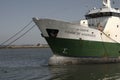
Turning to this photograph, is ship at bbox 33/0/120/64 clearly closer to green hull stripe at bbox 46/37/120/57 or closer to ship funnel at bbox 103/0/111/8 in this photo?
green hull stripe at bbox 46/37/120/57

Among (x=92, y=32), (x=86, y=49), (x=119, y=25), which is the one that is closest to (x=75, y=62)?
(x=86, y=49)

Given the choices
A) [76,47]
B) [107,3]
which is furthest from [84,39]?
[107,3]

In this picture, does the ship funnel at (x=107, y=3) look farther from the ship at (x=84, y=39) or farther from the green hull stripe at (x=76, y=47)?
the green hull stripe at (x=76, y=47)

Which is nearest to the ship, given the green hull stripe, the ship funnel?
the green hull stripe

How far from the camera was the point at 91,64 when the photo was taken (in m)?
29.8

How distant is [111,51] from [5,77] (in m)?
14.4

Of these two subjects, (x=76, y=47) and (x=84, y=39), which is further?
(x=84, y=39)

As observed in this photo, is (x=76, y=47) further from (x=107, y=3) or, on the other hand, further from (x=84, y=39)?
(x=107, y=3)

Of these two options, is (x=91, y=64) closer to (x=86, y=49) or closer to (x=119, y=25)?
(x=86, y=49)

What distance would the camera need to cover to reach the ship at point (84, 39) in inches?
1113

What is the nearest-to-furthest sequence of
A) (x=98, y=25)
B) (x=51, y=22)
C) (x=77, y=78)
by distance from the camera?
1. (x=77, y=78)
2. (x=51, y=22)
3. (x=98, y=25)

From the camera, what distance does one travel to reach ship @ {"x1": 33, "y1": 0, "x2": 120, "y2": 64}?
92.7ft

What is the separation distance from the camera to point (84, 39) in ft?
95.5

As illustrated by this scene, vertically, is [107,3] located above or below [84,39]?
above
